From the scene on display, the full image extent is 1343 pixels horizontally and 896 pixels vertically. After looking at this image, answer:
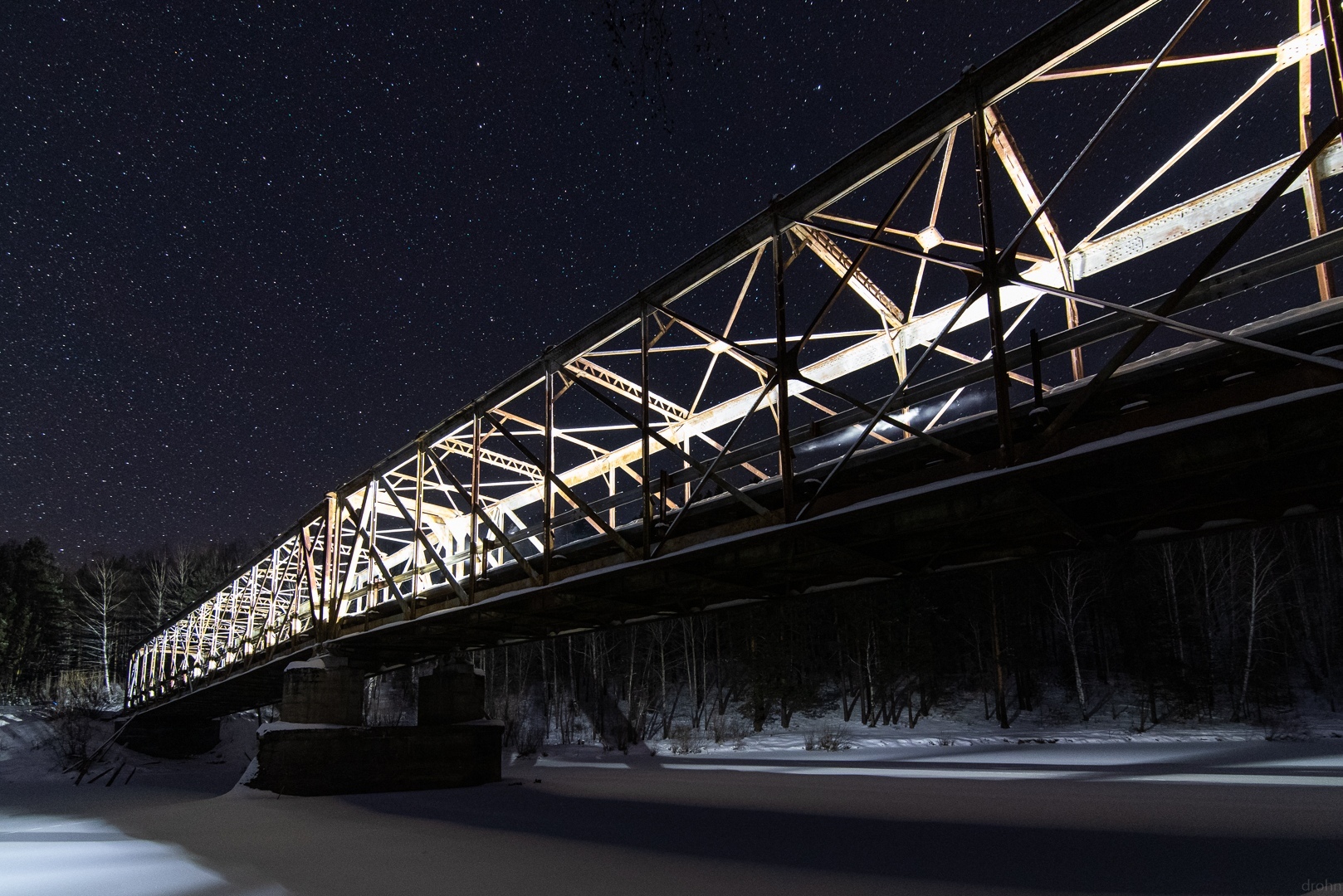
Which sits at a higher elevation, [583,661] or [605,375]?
[605,375]

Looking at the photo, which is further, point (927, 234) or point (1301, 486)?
point (927, 234)

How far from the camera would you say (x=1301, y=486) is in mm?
9094

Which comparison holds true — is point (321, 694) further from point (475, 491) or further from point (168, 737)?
point (168, 737)

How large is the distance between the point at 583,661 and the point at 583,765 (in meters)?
27.2

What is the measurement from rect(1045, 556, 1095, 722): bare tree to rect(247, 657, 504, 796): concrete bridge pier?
23.1 meters

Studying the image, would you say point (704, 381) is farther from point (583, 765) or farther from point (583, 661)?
point (583, 661)

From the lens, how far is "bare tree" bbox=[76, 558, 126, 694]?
219 feet

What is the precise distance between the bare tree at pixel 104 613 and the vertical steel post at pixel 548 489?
2560 inches

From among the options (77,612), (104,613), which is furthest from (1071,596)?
(77,612)

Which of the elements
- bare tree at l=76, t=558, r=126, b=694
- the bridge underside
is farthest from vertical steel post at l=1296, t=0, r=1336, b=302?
bare tree at l=76, t=558, r=126, b=694

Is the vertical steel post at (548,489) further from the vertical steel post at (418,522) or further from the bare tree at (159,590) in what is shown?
the bare tree at (159,590)

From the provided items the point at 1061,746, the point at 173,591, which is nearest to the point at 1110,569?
the point at 1061,746

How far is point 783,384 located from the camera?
1138cm

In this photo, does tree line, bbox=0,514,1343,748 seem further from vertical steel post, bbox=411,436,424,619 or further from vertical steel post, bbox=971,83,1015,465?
vertical steel post, bbox=971,83,1015,465
